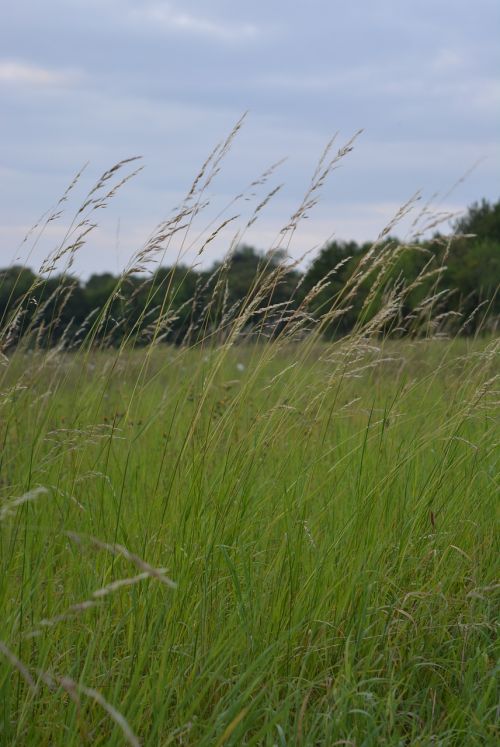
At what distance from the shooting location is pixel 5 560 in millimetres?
2193

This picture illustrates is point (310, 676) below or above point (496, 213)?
below

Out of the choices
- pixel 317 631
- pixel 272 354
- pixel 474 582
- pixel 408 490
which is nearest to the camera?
pixel 317 631

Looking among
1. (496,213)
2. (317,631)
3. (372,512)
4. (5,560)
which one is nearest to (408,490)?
(372,512)

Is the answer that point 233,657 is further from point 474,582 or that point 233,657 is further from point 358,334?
point 358,334

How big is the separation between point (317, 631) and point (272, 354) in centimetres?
87

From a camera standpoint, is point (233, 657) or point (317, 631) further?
point (317, 631)

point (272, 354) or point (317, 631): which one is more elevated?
point (272, 354)

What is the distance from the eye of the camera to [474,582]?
8.30 feet

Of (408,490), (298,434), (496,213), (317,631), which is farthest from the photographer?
(496,213)

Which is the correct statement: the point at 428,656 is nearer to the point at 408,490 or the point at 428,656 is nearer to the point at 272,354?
the point at 408,490

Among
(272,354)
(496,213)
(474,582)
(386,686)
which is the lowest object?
(386,686)

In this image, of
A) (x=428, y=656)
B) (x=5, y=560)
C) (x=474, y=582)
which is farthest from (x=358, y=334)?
(x=5, y=560)

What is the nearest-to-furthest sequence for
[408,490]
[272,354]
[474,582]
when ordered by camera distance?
[474,582]
[272,354]
[408,490]

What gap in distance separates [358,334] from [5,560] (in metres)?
1.33
